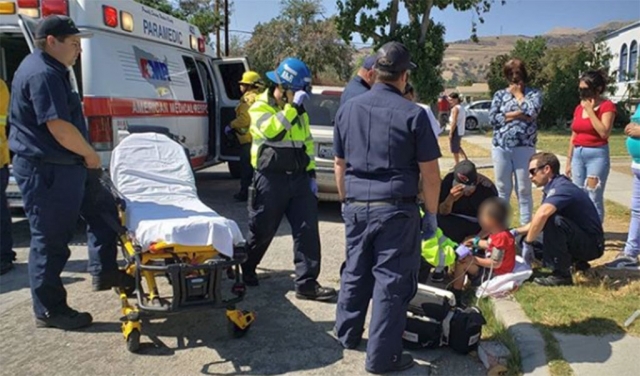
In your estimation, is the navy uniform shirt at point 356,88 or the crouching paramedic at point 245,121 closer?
the navy uniform shirt at point 356,88

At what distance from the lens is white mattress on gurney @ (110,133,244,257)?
11.5ft

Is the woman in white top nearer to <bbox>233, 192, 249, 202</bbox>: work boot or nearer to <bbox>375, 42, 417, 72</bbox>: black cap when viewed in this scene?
<bbox>233, 192, 249, 202</bbox>: work boot

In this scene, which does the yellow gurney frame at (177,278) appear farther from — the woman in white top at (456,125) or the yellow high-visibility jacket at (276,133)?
the woman in white top at (456,125)

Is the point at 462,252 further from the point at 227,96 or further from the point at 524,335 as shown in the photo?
the point at 227,96

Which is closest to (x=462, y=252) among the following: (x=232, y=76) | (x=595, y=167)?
(x=595, y=167)

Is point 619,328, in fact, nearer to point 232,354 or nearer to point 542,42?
point 232,354

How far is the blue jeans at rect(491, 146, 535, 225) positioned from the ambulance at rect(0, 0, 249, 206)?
3.68 meters

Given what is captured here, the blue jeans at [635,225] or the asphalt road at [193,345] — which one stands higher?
the blue jeans at [635,225]

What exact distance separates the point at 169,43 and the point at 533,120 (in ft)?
15.7

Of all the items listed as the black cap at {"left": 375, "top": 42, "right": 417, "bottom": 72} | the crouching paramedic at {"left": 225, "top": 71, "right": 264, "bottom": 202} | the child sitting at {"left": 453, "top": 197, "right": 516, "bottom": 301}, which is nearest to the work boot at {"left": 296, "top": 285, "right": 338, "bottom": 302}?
the child sitting at {"left": 453, "top": 197, "right": 516, "bottom": 301}

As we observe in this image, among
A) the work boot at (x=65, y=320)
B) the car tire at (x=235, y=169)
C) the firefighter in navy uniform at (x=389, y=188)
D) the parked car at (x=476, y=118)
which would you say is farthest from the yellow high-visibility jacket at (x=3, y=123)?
the parked car at (x=476, y=118)

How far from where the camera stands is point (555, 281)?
4684mm

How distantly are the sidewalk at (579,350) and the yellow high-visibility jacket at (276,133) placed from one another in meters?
1.96

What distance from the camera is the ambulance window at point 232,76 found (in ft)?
31.5
